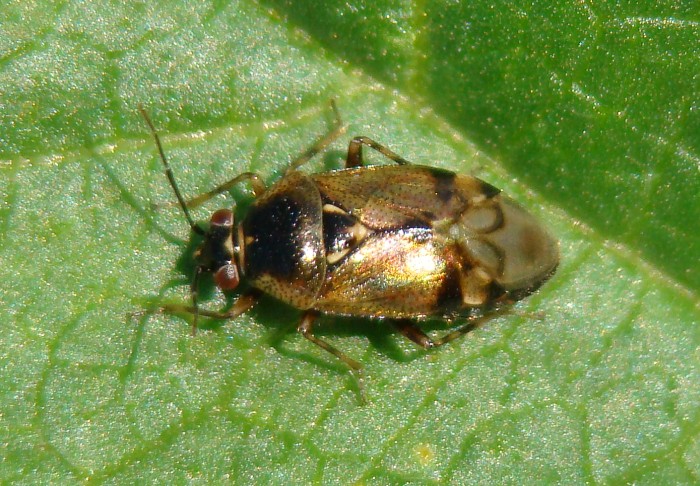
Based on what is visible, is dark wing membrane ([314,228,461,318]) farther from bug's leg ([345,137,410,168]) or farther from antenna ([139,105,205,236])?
antenna ([139,105,205,236])

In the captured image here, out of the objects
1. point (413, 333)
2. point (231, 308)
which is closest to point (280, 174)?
point (231, 308)

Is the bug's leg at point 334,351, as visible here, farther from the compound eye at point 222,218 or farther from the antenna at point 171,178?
the antenna at point 171,178

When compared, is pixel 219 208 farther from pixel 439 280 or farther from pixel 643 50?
pixel 643 50

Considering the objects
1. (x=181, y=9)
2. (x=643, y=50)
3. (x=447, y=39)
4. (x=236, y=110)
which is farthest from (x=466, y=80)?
(x=181, y=9)

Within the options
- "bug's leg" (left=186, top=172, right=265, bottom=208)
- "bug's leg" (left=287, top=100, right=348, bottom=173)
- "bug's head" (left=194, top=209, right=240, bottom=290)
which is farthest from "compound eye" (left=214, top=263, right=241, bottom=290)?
"bug's leg" (left=287, top=100, right=348, bottom=173)

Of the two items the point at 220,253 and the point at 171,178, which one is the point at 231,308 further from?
the point at 171,178

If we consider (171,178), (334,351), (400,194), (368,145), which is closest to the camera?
(171,178)

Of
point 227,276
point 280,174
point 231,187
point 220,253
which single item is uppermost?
point 280,174
